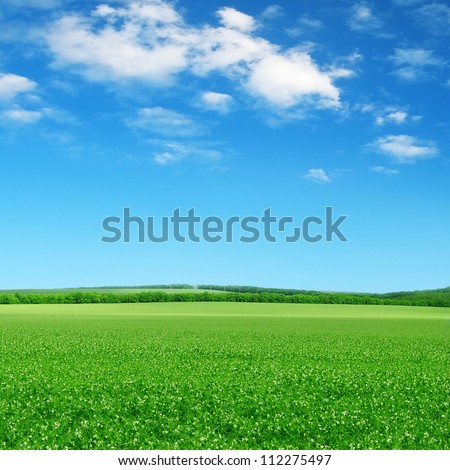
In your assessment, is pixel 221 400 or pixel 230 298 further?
pixel 230 298

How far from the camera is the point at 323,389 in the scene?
21.1 m

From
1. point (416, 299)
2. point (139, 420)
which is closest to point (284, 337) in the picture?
point (139, 420)

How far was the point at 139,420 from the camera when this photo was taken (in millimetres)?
16578

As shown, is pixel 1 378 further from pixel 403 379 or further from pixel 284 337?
pixel 284 337

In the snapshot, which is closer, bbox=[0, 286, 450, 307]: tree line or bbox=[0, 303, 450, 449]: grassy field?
bbox=[0, 303, 450, 449]: grassy field

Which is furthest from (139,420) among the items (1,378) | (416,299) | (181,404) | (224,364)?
(416,299)

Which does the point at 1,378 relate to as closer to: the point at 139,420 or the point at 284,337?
the point at 139,420

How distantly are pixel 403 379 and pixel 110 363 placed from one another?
14.2 metres

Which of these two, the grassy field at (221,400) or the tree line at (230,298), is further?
the tree line at (230,298)
